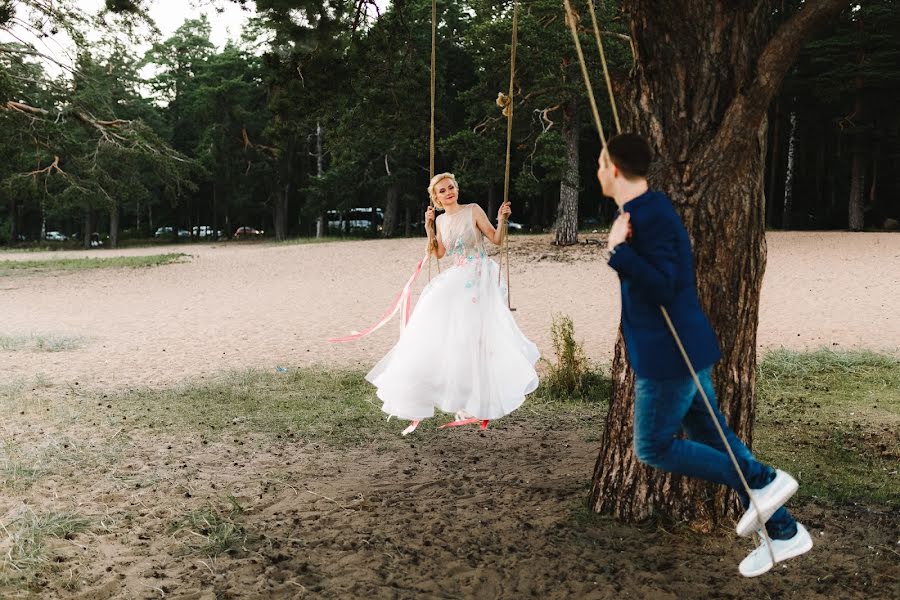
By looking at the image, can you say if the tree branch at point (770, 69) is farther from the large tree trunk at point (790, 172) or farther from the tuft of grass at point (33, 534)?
the large tree trunk at point (790, 172)

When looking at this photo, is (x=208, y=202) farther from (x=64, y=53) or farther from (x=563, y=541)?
(x=563, y=541)

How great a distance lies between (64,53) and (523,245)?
50.3 feet

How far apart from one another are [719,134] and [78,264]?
27302 mm

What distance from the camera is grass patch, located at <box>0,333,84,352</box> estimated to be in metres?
11.1

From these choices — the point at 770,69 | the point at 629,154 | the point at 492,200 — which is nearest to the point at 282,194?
the point at 492,200

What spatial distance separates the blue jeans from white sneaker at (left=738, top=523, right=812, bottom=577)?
1.1 inches

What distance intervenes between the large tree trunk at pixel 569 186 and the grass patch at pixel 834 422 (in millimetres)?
14084

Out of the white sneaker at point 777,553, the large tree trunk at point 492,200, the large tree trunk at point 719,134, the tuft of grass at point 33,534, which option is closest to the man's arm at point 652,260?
the white sneaker at point 777,553

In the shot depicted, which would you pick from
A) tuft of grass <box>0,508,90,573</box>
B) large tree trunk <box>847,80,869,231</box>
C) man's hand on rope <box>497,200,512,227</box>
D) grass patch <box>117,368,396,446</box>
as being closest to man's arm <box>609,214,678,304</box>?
man's hand on rope <box>497,200,512,227</box>

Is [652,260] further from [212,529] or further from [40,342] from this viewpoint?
[40,342]

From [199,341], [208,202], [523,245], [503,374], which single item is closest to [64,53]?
[199,341]

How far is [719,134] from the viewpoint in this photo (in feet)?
12.4

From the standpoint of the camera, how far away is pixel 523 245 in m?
26.0

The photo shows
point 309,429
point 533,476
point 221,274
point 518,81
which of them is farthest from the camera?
point 221,274
